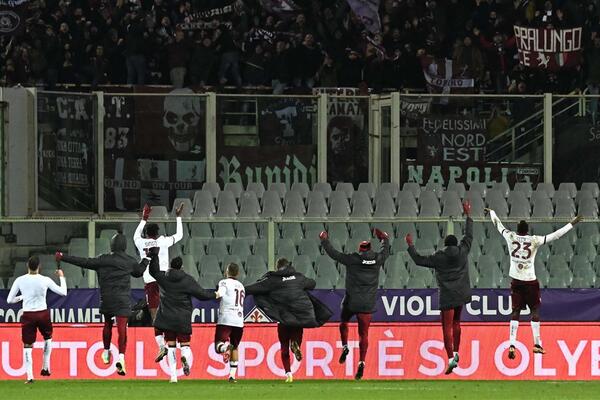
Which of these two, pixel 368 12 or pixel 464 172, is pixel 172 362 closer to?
pixel 464 172

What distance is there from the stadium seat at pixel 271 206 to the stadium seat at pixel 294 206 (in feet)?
0.41

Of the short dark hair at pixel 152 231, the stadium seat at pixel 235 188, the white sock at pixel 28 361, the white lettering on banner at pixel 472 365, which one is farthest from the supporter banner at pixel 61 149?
the white lettering on banner at pixel 472 365

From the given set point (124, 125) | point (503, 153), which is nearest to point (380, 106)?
point (503, 153)

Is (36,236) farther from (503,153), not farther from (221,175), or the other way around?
(503,153)

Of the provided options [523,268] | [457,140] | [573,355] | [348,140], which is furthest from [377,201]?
[573,355]

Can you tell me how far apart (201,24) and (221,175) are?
3.96m

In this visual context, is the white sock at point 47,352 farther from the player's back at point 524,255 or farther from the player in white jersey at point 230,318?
the player's back at point 524,255

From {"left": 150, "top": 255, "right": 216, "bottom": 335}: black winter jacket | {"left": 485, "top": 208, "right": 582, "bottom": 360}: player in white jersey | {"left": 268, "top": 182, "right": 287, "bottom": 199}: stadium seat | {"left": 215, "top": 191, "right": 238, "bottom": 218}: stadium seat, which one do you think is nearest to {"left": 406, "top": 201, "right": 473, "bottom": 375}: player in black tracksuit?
{"left": 485, "top": 208, "right": 582, "bottom": 360}: player in white jersey

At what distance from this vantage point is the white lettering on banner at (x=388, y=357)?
28.0 meters

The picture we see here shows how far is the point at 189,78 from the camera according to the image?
35781 millimetres

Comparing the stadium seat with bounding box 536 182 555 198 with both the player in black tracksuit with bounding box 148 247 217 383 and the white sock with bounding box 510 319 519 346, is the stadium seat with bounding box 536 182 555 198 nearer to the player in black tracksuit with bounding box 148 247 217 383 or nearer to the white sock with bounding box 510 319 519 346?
the white sock with bounding box 510 319 519 346

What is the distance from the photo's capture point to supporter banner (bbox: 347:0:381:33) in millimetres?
37406

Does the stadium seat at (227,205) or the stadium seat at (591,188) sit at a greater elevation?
the stadium seat at (591,188)

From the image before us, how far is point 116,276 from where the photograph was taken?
88.2ft
